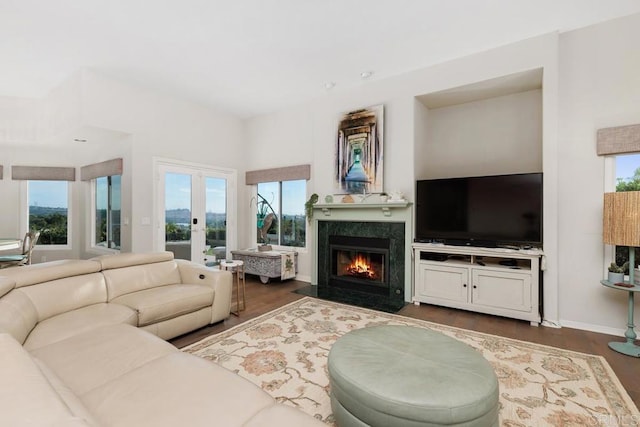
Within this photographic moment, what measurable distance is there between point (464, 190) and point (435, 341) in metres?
2.35

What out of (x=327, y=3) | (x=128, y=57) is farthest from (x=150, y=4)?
(x=327, y=3)

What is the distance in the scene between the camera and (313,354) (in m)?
2.48

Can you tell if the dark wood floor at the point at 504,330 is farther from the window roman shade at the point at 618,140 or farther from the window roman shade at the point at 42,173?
the window roman shade at the point at 42,173

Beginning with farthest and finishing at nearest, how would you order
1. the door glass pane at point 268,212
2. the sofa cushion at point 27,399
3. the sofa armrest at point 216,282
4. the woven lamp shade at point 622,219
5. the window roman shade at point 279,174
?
the door glass pane at point 268,212 → the window roman shade at point 279,174 → the sofa armrest at point 216,282 → the woven lamp shade at point 622,219 → the sofa cushion at point 27,399

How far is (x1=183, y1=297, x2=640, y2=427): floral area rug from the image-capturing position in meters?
1.79

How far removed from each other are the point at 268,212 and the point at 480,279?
3747 mm

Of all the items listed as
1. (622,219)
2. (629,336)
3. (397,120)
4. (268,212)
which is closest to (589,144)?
(622,219)

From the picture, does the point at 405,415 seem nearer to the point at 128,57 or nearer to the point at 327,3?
the point at 327,3

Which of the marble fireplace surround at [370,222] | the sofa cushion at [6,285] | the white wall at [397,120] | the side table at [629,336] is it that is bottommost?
the side table at [629,336]

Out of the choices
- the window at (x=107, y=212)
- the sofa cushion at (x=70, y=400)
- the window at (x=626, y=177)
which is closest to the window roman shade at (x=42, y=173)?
the window at (x=107, y=212)

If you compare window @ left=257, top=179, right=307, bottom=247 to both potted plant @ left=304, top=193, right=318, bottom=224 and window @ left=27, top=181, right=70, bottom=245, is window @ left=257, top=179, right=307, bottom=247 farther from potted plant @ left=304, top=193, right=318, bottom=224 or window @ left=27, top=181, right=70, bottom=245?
window @ left=27, top=181, right=70, bottom=245

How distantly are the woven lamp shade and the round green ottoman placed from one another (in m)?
1.90

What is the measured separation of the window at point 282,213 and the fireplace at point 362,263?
686 millimetres

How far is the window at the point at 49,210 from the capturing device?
5.70 m
